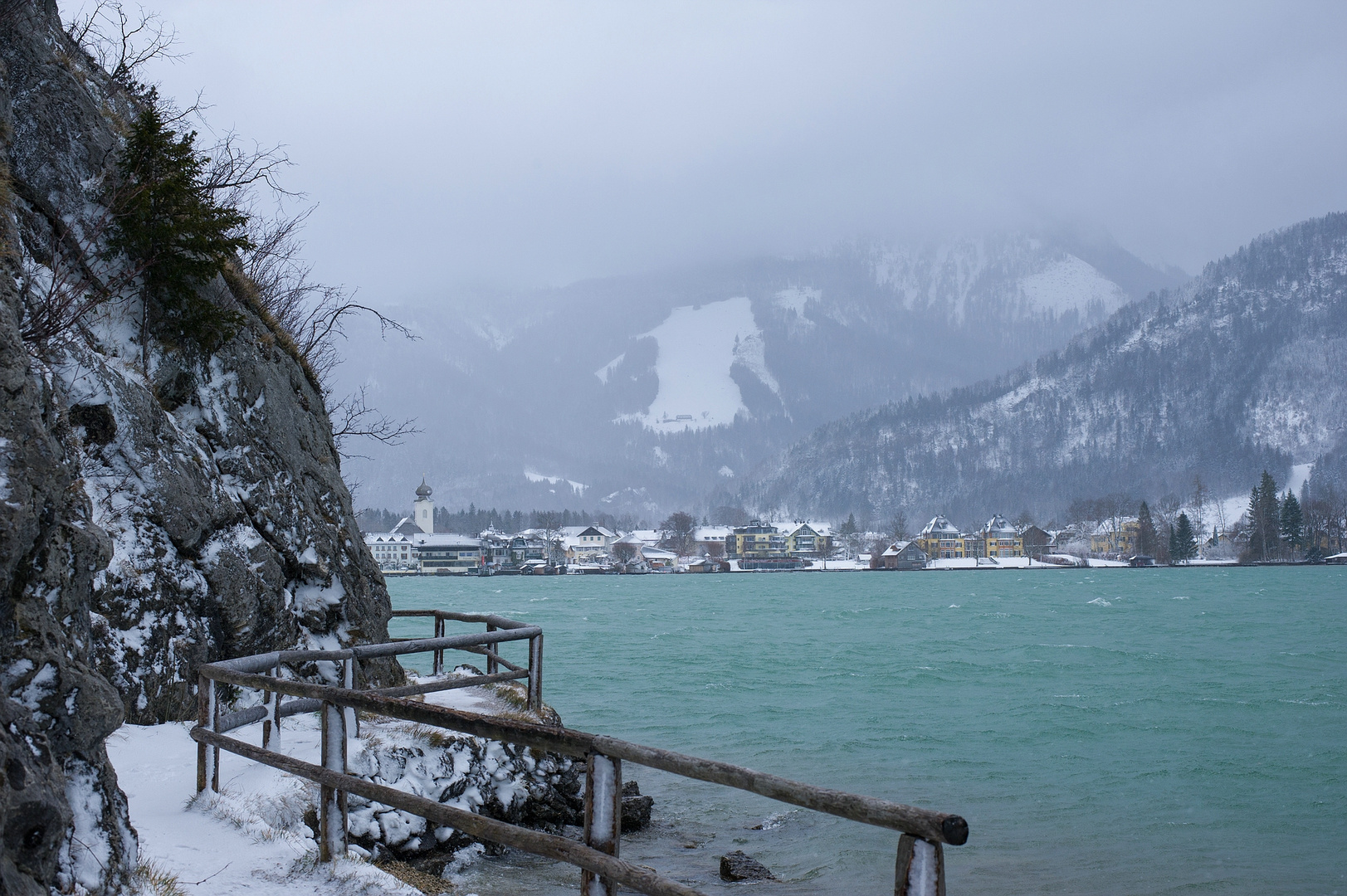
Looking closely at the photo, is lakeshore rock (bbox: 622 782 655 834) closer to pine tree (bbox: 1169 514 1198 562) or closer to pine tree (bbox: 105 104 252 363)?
pine tree (bbox: 105 104 252 363)

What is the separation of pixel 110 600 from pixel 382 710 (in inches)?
209

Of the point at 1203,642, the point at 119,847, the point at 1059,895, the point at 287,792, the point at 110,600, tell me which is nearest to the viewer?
the point at 119,847

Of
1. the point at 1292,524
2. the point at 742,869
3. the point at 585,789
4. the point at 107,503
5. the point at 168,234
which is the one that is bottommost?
the point at 742,869

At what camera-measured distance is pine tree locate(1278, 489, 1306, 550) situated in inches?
6870

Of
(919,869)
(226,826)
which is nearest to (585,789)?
(919,869)

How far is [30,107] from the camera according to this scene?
37.9 feet

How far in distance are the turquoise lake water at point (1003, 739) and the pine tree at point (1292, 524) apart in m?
125

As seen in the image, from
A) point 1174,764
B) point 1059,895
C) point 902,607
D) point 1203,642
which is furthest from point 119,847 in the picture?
point 902,607

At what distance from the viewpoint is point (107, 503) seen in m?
10.1

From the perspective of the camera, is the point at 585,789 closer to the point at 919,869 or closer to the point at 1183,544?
the point at 919,869

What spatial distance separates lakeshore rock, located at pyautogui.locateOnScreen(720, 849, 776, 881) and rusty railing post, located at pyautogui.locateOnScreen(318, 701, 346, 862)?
7.23 metres

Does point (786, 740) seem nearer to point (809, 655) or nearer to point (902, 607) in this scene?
point (809, 655)

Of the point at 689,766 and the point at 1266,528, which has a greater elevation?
the point at 1266,528

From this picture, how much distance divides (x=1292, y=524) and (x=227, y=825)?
664 feet
